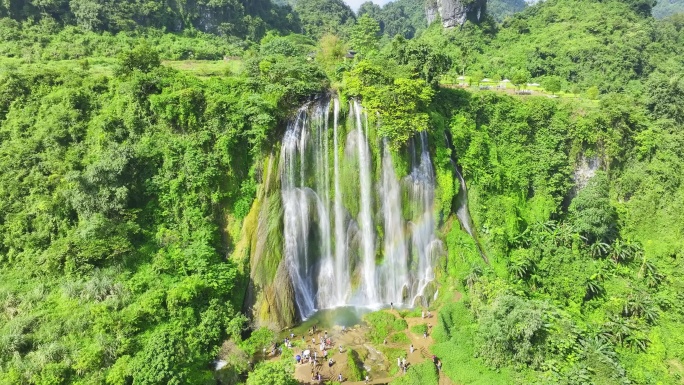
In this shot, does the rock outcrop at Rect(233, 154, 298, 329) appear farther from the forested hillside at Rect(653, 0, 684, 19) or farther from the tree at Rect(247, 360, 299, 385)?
the forested hillside at Rect(653, 0, 684, 19)

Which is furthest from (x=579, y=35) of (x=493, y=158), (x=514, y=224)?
(x=514, y=224)

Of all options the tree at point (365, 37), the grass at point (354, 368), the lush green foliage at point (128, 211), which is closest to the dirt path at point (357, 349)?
the grass at point (354, 368)

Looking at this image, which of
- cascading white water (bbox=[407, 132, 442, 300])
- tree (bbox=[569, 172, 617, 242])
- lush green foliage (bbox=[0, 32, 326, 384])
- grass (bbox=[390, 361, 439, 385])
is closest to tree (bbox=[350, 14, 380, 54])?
lush green foliage (bbox=[0, 32, 326, 384])

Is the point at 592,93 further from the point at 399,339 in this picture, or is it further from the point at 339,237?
the point at 399,339

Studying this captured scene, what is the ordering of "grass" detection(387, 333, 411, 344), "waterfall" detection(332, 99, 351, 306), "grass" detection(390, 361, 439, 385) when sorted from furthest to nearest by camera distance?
1. "waterfall" detection(332, 99, 351, 306)
2. "grass" detection(387, 333, 411, 344)
3. "grass" detection(390, 361, 439, 385)

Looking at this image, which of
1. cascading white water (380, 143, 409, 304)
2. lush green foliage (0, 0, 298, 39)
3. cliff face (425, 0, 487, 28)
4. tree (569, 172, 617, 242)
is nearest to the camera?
cascading white water (380, 143, 409, 304)

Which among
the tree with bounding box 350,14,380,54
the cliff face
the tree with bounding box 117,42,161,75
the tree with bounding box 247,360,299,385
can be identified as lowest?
the tree with bounding box 247,360,299,385

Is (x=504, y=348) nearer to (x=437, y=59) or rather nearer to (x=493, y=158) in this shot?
(x=493, y=158)

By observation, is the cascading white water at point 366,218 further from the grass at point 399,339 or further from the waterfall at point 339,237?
the grass at point 399,339
